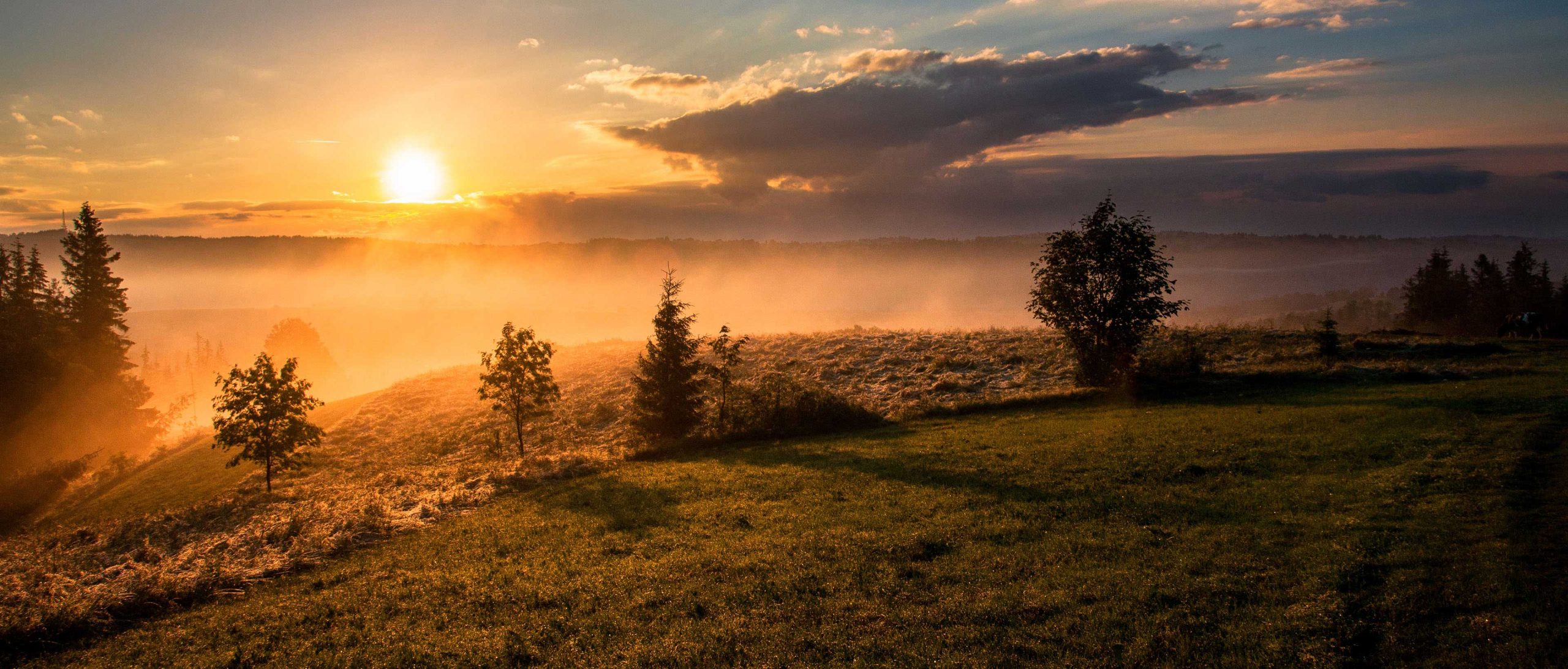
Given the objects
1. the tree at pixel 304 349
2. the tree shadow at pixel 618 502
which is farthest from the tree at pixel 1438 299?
the tree at pixel 304 349

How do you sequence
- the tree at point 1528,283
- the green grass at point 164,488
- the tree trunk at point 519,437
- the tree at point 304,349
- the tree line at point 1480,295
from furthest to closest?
the tree at point 304,349 < the tree line at point 1480,295 < the tree at point 1528,283 < the green grass at point 164,488 < the tree trunk at point 519,437

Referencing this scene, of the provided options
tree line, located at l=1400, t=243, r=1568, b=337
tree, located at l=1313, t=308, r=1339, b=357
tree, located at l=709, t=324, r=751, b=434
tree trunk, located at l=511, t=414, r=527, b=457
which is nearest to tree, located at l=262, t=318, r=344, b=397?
tree trunk, located at l=511, t=414, r=527, b=457

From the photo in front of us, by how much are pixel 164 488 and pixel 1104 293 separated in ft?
194

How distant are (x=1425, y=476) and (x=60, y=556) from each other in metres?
43.0

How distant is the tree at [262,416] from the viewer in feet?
115

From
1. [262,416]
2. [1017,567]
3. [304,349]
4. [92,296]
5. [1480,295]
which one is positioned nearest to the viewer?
[1017,567]

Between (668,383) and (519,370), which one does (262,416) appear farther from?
(668,383)

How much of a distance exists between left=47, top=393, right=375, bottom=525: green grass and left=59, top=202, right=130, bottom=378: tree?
1758 cm

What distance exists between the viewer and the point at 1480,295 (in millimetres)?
84062

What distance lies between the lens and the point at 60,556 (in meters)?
23.8

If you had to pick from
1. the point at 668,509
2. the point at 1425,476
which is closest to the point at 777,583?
the point at 668,509

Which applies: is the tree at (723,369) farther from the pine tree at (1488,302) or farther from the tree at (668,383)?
the pine tree at (1488,302)

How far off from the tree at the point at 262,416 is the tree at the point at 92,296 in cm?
4327

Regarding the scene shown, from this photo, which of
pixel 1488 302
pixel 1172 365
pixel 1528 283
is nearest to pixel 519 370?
pixel 1172 365
